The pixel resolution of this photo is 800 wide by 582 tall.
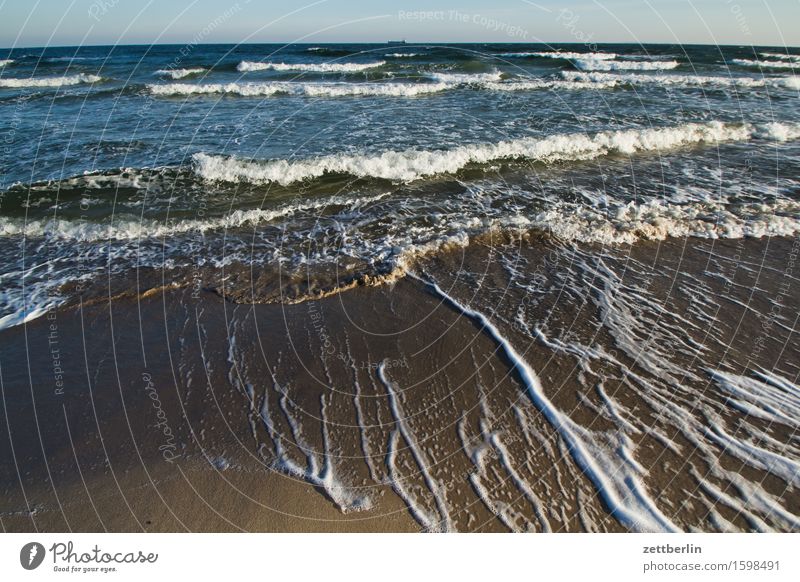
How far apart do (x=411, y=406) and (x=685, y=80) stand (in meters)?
28.6

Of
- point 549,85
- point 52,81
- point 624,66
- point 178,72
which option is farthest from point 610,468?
point 624,66

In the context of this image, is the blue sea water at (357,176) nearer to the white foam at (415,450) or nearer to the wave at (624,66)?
the white foam at (415,450)

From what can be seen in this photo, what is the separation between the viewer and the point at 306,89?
69.4ft

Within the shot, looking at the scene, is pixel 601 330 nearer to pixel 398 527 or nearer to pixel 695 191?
pixel 398 527

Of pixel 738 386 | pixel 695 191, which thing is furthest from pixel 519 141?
pixel 738 386

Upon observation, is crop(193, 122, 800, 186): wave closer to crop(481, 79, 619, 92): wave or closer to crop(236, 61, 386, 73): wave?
crop(481, 79, 619, 92): wave

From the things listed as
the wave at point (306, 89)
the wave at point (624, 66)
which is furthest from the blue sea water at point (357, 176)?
the wave at point (624, 66)

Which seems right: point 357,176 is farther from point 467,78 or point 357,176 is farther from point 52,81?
point 52,81

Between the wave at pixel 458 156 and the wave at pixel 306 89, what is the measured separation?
33.8 ft

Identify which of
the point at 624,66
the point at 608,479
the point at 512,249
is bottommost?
the point at 608,479

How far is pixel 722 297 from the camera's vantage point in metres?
5.82

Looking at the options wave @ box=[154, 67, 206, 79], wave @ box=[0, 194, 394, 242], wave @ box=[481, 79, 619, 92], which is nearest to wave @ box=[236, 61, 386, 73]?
wave @ box=[154, 67, 206, 79]

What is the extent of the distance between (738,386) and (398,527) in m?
3.76

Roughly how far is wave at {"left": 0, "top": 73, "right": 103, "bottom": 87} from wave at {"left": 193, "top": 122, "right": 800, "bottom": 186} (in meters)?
21.0
